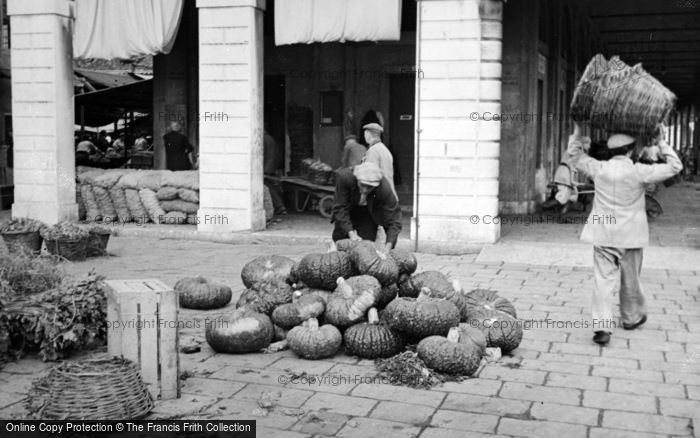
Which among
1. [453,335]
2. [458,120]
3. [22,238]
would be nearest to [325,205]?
[458,120]

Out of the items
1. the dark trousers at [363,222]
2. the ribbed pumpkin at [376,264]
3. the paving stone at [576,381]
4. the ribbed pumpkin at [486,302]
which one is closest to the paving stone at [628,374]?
the paving stone at [576,381]

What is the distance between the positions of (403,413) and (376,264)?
6.38ft

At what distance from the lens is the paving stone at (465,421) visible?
16.9 ft

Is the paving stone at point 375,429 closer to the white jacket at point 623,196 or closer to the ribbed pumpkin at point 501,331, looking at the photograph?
the ribbed pumpkin at point 501,331

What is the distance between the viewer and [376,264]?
23.5ft

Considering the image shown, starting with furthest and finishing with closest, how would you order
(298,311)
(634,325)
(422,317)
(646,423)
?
(634,325)
(298,311)
(422,317)
(646,423)

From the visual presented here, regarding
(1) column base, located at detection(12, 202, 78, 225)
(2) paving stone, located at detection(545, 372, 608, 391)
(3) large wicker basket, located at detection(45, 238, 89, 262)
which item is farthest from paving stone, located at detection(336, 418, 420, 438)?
(1) column base, located at detection(12, 202, 78, 225)

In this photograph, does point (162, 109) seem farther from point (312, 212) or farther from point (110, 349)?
point (110, 349)

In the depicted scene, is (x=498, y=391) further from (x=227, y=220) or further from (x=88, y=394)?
(x=227, y=220)

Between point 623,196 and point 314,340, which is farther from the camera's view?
point 623,196

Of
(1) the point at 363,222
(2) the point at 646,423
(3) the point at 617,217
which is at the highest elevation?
(3) the point at 617,217

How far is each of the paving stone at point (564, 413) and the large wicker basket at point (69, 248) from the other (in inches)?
321

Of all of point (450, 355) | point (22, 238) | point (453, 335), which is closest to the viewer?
point (450, 355)

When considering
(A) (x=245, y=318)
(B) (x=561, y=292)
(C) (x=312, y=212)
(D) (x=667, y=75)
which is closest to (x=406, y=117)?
(C) (x=312, y=212)
